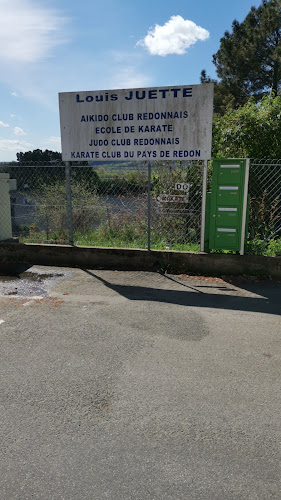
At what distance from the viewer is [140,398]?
3.02 meters

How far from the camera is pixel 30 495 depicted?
2109mm

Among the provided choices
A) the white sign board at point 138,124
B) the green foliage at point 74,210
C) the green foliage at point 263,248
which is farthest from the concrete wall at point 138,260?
the white sign board at point 138,124

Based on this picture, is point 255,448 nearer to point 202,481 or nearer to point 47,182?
point 202,481

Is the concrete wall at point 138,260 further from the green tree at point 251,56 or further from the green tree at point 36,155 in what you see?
the green tree at point 251,56

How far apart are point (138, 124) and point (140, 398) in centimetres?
512

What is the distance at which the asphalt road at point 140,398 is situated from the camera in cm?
222

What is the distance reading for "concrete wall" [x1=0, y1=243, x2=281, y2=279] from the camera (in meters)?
6.30

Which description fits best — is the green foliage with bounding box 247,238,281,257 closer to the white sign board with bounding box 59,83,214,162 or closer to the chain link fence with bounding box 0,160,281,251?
the chain link fence with bounding box 0,160,281,251

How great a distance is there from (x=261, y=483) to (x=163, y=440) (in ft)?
2.18

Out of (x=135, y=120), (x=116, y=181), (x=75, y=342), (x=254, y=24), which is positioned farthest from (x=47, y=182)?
(x=254, y=24)

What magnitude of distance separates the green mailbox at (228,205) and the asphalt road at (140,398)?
1.40 m

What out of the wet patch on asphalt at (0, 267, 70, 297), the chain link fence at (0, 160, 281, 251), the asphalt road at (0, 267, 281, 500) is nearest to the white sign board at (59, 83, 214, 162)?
the chain link fence at (0, 160, 281, 251)

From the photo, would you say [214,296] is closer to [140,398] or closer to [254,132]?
[140,398]

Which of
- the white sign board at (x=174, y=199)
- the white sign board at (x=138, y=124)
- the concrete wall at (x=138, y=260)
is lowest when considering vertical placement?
the concrete wall at (x=138, y=260)
